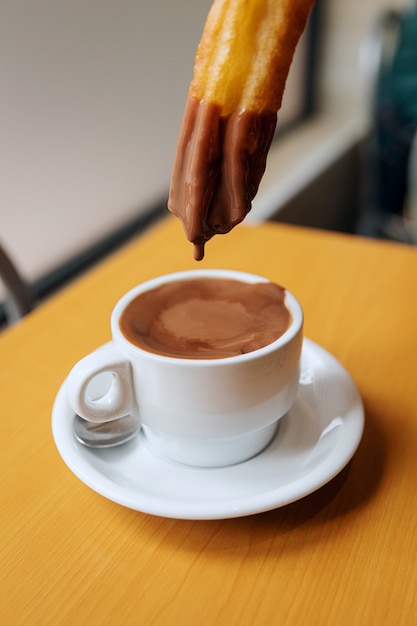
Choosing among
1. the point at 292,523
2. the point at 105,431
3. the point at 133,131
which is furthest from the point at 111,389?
the point at 133,131

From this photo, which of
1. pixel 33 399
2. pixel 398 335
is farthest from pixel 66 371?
pixel 398 335

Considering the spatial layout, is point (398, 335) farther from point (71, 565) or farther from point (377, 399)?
point (71, 565)

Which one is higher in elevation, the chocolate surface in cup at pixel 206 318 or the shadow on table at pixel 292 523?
the chocolate surface in cup at pixel 206 318

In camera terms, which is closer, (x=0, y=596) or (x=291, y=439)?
(x=0, y=596)

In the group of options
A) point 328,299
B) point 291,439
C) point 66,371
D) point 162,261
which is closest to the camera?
point 291,439

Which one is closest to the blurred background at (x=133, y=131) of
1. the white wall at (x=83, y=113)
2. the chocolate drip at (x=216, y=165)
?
the white wall at (x=83, y=113)

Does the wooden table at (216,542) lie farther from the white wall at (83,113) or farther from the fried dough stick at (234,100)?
→ the white wall at (83,113)

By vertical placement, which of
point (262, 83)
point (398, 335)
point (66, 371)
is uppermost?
point (262, 83)

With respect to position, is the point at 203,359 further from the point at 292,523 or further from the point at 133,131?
the point at 133,131
